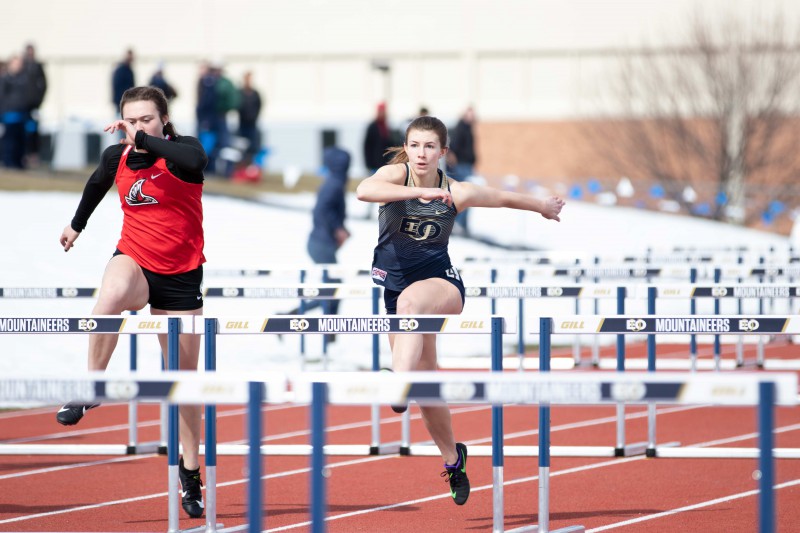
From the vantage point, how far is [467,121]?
79.9ft

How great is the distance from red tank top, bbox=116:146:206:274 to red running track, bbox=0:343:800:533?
1346 millimetres

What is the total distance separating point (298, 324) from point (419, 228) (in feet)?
2.55

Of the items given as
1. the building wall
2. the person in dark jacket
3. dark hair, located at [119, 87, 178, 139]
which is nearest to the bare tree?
the building wall

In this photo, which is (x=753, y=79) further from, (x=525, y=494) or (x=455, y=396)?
(x=455, y=396)

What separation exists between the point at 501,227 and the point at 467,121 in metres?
3.14

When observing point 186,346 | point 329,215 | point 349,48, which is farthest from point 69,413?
point 349,48

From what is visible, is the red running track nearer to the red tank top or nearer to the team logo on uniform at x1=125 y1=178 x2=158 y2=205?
the red tank top

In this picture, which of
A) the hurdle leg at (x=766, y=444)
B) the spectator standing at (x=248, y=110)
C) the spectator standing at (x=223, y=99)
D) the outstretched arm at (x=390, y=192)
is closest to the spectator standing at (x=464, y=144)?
the spectator standing at (x=223, y=99)

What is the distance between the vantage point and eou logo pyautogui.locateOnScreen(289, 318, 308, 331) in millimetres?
7137

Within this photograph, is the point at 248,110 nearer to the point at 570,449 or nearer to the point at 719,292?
the point at 570,449

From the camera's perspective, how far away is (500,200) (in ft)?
23.0

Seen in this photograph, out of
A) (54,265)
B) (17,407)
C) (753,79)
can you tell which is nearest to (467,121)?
(54,265)

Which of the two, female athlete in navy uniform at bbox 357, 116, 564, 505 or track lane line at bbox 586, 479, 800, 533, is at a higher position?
female athlete in navy uniform at bbox 357, 116, 564, 505

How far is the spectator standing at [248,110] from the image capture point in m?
27.2
